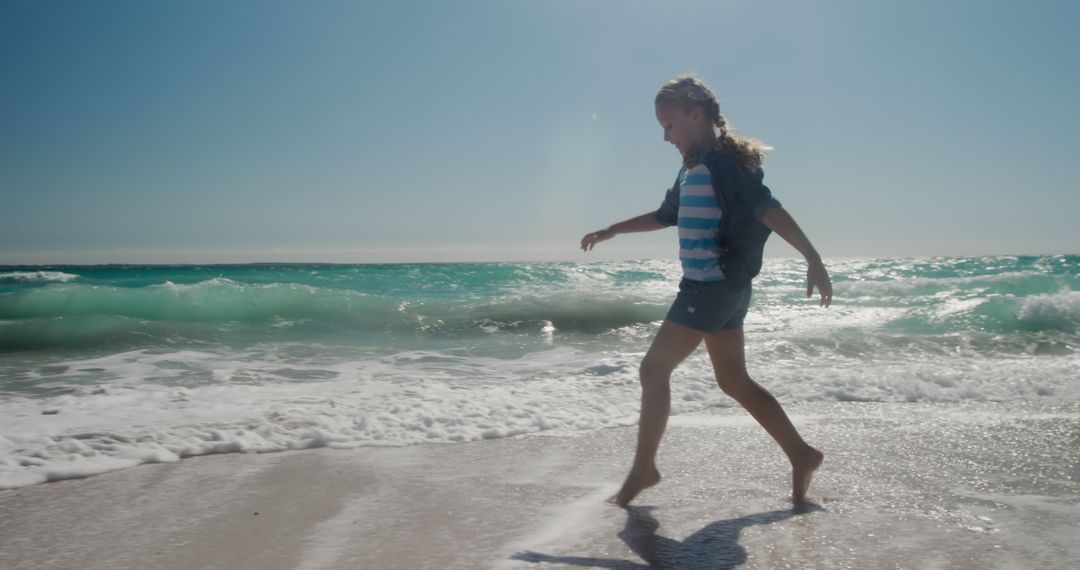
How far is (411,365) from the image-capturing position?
730cm

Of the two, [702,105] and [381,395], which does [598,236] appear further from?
[381,395]

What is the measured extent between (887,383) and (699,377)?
1.45 m

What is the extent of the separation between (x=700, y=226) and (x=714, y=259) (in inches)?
5.1

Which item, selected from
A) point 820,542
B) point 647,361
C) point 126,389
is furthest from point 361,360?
point 820,542

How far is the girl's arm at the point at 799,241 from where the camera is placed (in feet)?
8.07

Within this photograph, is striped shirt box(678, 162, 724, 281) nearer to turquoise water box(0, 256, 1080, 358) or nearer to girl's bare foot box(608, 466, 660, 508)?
girl's bare foot box(608, 466, 660, 508)

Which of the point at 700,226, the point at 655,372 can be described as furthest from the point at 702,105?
the point at 655,372

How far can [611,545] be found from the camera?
7.92ft

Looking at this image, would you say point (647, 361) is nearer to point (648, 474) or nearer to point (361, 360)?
point (648, 474)

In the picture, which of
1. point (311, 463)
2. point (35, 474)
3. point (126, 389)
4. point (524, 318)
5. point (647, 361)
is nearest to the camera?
point (647, 361)

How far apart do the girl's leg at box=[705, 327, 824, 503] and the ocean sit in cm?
157

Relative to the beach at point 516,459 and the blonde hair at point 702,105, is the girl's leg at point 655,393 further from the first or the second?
the blonde hair at point 702,105

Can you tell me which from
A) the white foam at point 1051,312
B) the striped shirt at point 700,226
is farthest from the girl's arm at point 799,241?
the white foam at point 1051,312

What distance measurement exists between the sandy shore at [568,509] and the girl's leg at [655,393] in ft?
0.38
